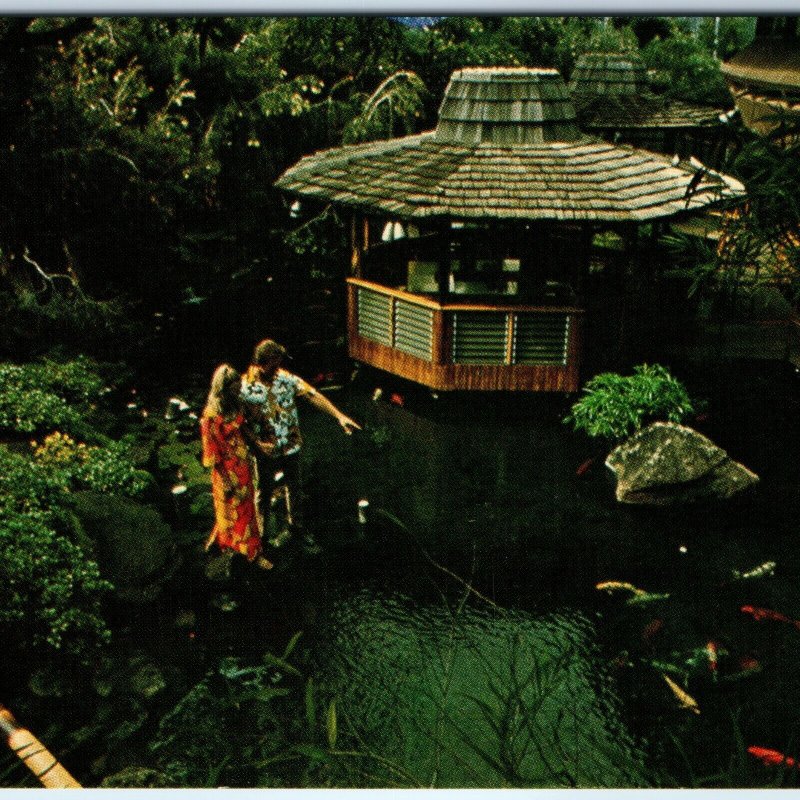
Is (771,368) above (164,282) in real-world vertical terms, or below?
below

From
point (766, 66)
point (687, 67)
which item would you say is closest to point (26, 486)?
point (766, 66)

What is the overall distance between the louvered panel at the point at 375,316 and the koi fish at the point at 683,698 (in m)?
6.32

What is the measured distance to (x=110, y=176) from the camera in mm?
11023

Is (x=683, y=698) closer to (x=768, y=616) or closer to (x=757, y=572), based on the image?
(x=768, y=616)

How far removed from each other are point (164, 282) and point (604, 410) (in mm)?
6410

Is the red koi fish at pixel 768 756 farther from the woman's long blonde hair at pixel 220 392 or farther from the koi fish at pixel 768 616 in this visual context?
the woman's long blonde hair at pixel 220 392

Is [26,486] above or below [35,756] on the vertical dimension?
above

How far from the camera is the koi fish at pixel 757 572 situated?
7.79m

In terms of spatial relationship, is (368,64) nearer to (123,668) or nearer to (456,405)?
(456,405)

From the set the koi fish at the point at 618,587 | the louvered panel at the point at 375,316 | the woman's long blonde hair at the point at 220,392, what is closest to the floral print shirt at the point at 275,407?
the woman's long blonde hair at the point at 220,392

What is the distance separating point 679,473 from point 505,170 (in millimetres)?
4291

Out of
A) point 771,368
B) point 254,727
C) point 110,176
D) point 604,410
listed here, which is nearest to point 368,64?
point 110,176

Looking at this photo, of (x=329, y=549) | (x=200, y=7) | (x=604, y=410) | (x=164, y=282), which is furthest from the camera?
(x=164, y=282)

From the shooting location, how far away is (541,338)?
11141mm
